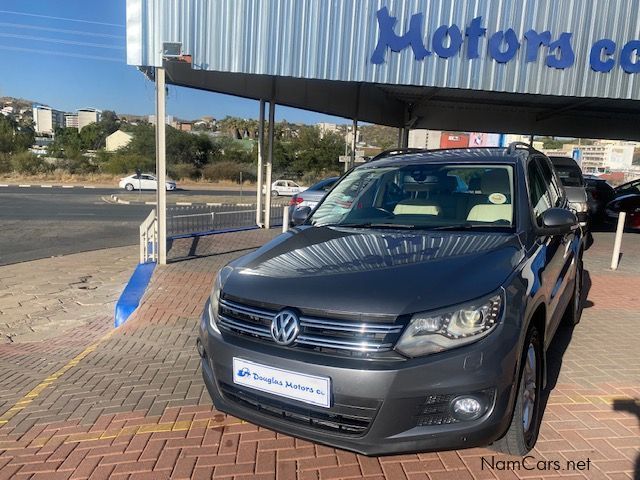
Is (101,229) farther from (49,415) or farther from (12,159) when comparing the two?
(12,159)

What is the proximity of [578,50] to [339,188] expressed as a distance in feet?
23.6

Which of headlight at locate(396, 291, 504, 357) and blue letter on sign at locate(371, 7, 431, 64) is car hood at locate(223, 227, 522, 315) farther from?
blue letter on sign at locate(371, 7, 431, 64)

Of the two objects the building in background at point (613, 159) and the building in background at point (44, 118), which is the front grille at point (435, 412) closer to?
the building in background at point (613, 159)

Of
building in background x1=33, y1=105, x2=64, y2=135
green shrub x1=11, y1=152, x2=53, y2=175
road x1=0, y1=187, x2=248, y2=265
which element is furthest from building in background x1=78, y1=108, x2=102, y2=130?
road x1=0, y1=187, x2=248, y2=265

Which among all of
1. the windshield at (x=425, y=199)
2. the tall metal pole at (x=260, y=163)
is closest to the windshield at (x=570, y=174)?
the tall metal pole at (x=260, y=163)

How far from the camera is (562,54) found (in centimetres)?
901

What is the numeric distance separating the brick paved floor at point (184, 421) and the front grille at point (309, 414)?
0.45 meters

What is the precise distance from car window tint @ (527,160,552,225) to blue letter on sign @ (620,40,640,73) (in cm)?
659

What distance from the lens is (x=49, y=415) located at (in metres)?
3.55

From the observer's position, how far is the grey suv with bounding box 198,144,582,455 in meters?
2.24

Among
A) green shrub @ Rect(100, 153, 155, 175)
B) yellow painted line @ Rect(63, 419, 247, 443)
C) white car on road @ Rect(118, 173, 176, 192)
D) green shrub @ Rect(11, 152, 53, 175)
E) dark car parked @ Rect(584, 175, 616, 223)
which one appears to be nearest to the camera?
yellow painted line @ Rect(63, 419, 247, 443)

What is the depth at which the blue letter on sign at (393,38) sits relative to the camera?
8617mm

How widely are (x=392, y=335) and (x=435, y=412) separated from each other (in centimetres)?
40

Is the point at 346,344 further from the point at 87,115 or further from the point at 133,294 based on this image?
the point at 87,115
